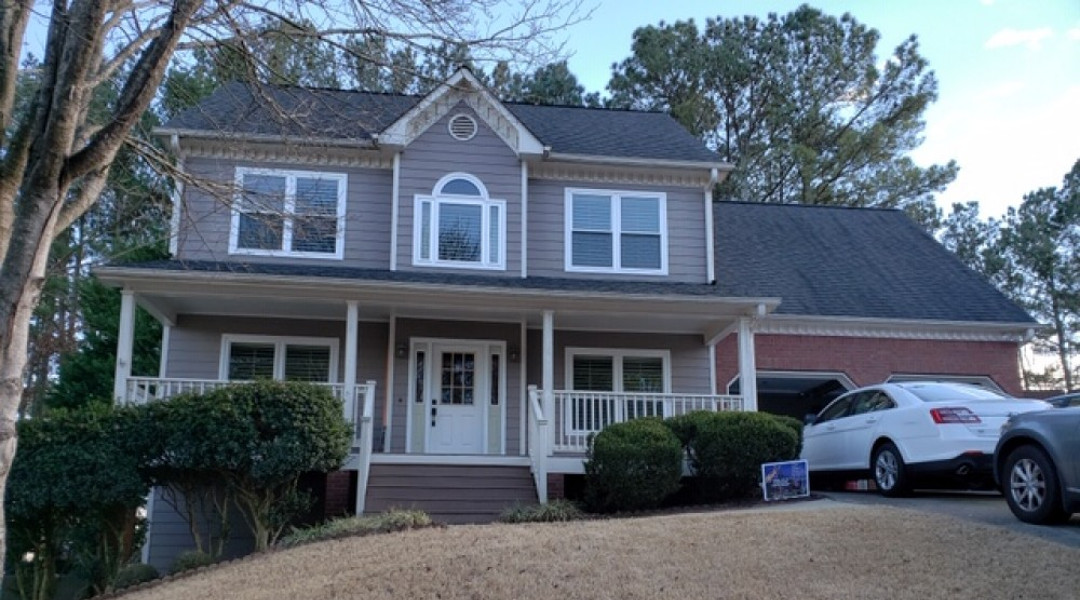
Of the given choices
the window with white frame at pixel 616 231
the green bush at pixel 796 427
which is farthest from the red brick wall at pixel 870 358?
the green bush at pixel 796 427

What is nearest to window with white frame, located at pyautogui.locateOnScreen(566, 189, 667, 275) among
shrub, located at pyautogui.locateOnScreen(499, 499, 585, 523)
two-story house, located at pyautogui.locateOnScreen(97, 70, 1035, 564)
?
two-story house, located at pyautogui.locateOnScreen(97, 70, 1035, 564)

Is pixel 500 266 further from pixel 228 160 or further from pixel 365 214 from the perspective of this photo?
pixel 228 160

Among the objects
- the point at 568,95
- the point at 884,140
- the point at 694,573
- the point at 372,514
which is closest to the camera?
the point at 694,573

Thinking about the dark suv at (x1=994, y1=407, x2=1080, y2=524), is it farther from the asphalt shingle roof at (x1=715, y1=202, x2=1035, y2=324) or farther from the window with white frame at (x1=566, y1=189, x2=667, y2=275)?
the window with white frame at (x1=566, y1=189, x2=667, y2=275)

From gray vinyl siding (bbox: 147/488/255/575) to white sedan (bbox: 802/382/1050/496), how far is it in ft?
27.7

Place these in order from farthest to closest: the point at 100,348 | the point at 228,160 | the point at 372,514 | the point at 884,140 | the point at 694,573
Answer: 1. the point at 884,140
2. the point at 100,348
3. the point at 228,160
4. the point at 372,514
5. the point at 694,573

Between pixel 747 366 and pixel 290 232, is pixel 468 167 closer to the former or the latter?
pixel 290 232

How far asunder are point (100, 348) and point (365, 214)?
7.90m

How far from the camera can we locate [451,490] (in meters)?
12.5

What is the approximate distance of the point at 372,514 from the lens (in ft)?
38.6

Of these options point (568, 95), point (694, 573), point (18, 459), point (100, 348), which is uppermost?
point (568, 95)

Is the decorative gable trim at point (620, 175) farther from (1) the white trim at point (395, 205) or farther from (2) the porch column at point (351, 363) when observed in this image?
(2) the porch column at point (351, 363)

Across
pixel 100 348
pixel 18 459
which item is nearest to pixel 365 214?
pixel 18 459

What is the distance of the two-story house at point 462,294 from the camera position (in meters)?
13.1
